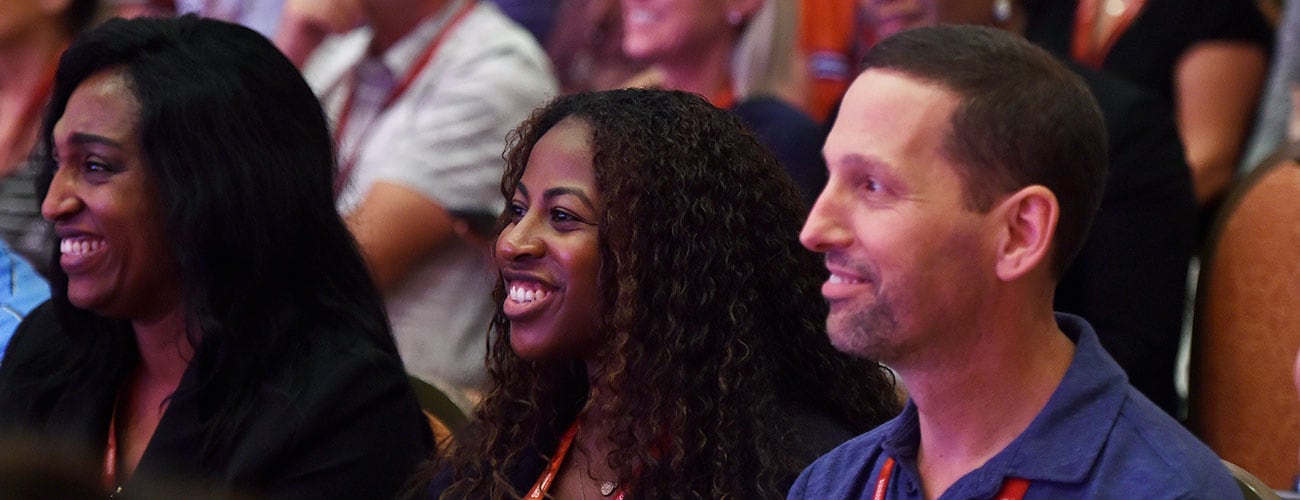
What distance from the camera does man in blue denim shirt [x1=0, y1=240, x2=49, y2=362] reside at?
129 inches

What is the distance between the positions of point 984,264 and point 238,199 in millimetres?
1348

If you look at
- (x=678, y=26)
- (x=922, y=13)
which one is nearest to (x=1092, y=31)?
(x=922, y=13)

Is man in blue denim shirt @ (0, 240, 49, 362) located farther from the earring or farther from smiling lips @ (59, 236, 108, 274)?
the earring

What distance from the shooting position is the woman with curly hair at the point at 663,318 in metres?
2.39

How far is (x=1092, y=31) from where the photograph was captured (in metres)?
4.22

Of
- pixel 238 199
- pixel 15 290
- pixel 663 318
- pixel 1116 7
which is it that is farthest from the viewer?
pixel 1116 7

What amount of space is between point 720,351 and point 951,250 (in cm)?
60

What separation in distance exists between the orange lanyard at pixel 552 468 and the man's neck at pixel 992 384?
74 cm

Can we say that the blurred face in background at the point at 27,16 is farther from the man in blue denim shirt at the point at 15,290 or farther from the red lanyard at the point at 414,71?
the man in blue denim shirt at the point at 15,290

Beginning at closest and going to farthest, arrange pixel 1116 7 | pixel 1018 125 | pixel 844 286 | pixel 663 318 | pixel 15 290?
Result: pixel 1018 125 → pixel 844 286 → pixel 663 318 → pixel 15 290 → pixel 1116 7

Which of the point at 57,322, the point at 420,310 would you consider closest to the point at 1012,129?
the point at 57,322

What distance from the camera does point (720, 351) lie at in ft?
7.95

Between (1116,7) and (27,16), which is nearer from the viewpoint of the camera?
(1116,7)

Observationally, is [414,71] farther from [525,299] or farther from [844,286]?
[844,286]
